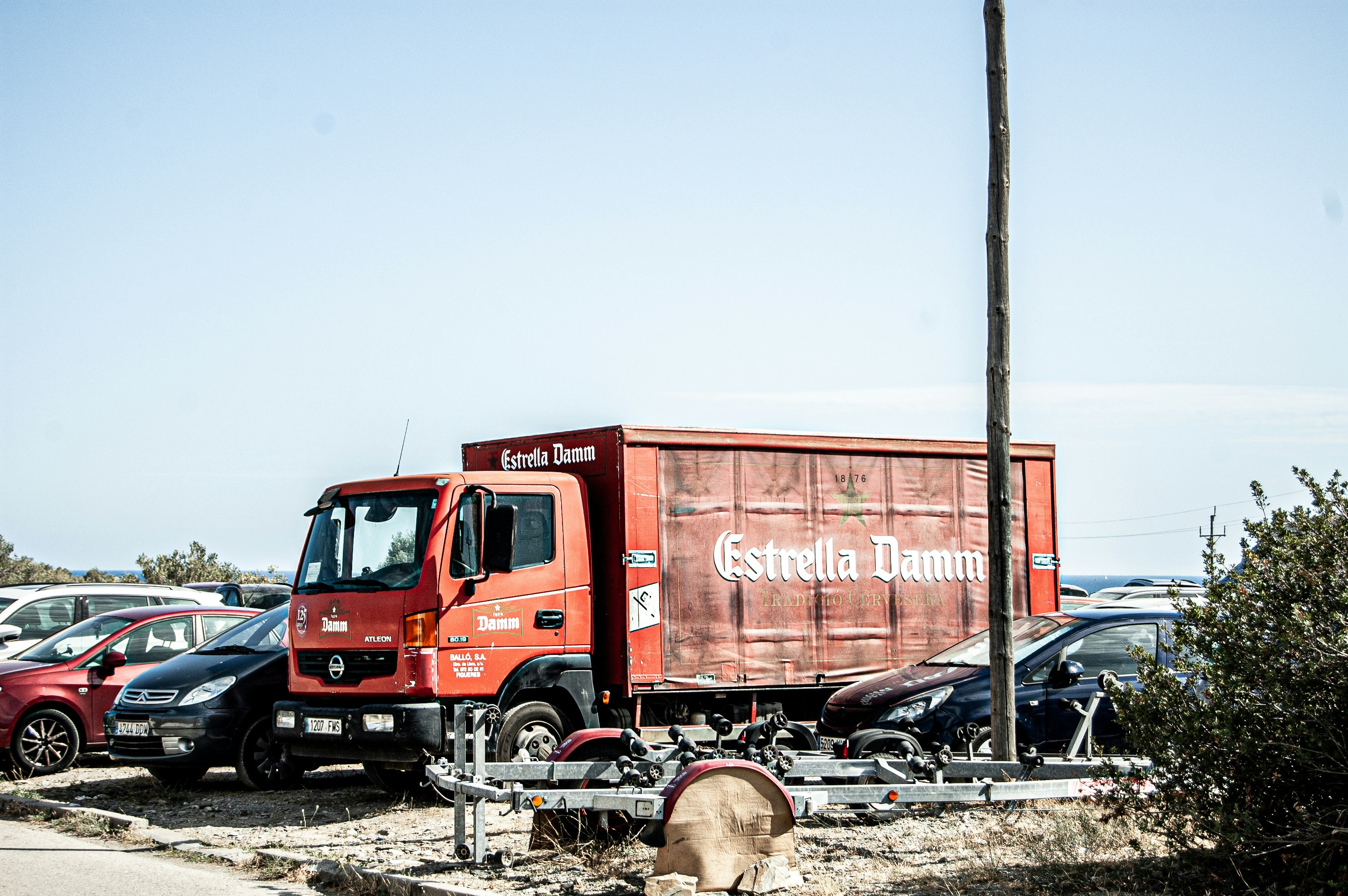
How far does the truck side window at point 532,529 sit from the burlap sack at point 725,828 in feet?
13.6

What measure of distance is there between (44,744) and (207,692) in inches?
96.7

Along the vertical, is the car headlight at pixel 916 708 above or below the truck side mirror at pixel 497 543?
below

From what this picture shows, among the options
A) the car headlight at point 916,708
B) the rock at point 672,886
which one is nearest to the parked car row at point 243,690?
the car headlight at point 916,708

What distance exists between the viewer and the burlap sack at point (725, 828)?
23.4 feet

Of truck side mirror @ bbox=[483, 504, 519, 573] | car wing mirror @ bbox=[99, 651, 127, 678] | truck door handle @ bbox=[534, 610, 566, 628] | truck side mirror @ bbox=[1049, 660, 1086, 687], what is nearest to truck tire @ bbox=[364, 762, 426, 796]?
truck door handle @ bbox=[534, 610, 566, 628]

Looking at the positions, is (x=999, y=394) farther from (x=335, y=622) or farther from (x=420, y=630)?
(x=335, y=622)

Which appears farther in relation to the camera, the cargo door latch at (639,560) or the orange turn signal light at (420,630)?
the cargo door latch at (639,560)

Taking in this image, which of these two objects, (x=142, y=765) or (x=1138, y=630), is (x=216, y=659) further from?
(x=1138, y=630)

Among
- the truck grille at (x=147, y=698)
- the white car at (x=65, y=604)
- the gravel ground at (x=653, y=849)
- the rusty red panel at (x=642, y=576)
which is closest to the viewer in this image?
the gravel ground at (x=653, y=849)

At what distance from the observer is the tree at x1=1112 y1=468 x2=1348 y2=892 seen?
6285mm

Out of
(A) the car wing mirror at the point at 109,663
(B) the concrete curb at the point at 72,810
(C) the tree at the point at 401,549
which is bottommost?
(B) the concrete curb at the point at 72,810

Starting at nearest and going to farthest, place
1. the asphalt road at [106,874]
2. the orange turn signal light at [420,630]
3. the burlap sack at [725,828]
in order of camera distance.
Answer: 1. the burlap sack at [725,828]
2. the asphalt road at [106,874]
3. the orange turn signal light at [420,630]

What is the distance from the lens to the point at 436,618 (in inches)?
412

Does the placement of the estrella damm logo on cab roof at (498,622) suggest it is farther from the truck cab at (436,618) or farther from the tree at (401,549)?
the tree at (401,549)
